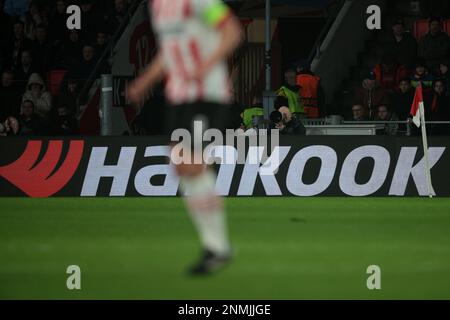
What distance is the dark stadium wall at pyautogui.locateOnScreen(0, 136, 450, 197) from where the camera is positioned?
17.7 m

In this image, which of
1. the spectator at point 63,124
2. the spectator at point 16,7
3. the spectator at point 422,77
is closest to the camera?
the spectator at point 63,124

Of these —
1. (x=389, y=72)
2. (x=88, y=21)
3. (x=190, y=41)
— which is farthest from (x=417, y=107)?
(x=190, y=41)

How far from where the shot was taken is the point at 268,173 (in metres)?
17.8

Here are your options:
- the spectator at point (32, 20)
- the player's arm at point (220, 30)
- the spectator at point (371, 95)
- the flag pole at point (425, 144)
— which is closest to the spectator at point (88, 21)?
the spectator at point (32, 20)

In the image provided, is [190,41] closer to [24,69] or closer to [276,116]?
[276,116]

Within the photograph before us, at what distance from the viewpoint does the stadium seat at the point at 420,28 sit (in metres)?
21.9

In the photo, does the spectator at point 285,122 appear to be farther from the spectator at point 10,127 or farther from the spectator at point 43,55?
the spectator at point 43,55

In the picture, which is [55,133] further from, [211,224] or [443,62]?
[211,224]

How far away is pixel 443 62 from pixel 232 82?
337cm

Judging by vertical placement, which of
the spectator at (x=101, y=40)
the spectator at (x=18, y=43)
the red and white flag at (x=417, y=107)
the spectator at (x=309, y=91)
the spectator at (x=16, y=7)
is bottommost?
the red and white flag at (x=417, y=107)

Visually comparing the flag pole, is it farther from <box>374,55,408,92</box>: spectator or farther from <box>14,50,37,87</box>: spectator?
<box>14,50,37,87</box>: spectator

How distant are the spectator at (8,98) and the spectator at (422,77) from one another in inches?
228

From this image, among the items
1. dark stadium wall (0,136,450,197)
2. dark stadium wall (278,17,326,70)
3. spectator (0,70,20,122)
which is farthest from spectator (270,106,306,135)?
dark stadium wall (278,17,326,70)

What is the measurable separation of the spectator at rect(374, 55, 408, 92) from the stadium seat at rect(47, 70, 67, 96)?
→ 499cm
